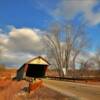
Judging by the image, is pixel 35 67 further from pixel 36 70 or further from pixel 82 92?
pixel 82 92

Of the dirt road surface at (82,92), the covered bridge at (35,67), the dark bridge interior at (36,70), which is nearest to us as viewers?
the dirt road surface at (82,92)

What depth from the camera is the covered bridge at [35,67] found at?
125 feet

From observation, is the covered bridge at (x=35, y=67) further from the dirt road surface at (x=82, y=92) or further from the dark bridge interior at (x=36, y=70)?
the dirt road surface at (x=82, y=92)

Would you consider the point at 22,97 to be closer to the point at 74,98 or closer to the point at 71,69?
the point at 74,98

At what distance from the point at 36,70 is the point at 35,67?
1.77ft

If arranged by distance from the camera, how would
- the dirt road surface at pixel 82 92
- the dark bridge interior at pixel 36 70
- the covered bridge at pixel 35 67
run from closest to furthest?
the dirt road surface at pixel 82 92 → the covered bridge at pixel 35 67 → the dark bridge interior at pixel 36 70

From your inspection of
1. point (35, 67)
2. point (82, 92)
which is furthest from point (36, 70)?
point (82, 92)

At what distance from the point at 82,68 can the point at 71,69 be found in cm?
569

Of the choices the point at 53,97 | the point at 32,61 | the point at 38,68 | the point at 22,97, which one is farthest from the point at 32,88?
the point at 38,68

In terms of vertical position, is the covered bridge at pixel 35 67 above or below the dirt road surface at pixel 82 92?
above

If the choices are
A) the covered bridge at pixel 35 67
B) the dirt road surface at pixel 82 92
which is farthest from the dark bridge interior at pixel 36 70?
the dirt road surface at pixel 82 92

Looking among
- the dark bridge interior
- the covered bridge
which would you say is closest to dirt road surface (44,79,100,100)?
the covered bridge

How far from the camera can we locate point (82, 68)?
55.8 metres

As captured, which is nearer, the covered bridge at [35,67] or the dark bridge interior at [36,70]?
the covered bridge at [35,67]
